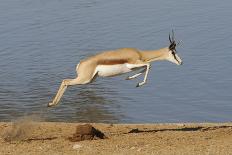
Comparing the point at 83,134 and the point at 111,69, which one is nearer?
the point at 83,134

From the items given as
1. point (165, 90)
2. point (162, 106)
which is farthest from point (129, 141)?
point (165, 90)

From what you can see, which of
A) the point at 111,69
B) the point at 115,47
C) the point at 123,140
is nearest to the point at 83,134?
the point at 123,140

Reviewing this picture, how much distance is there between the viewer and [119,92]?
1805 cm

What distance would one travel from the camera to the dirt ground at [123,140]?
1033 cm

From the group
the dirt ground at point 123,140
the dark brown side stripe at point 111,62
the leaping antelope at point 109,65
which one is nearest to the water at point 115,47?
the dirt ground at point 123,140

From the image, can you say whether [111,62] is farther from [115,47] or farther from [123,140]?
[115,47]

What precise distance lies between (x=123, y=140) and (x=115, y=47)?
11284mm

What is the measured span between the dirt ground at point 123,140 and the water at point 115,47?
232cm

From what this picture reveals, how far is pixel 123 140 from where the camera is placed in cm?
1162

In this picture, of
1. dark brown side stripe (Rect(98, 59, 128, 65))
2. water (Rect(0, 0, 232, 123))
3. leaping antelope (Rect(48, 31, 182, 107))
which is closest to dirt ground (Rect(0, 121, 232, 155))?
leaping antelope (Rect(48, 31, 182, 107))

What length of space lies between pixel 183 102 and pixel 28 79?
17.6ft

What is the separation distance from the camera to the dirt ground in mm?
10328

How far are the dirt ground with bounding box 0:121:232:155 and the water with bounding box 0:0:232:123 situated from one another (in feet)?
7.60

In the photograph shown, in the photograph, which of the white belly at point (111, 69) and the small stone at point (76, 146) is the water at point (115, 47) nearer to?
the white belly at point (111, 69)
